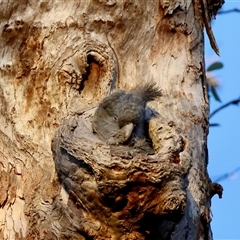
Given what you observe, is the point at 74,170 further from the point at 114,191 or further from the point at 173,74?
the point at 173,74

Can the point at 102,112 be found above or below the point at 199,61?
below

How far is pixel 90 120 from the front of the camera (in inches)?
57.2

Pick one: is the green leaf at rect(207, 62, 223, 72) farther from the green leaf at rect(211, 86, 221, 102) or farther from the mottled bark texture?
the mottled bark texture

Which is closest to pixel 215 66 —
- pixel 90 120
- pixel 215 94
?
pixel 215 94

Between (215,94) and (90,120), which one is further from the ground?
(215,94)

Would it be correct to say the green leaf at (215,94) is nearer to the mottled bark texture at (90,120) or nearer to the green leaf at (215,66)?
the green leaf at (215,66)

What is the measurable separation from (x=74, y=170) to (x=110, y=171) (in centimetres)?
11

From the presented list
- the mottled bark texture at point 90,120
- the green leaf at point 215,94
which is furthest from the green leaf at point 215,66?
the mottled bark texture at point 90,120

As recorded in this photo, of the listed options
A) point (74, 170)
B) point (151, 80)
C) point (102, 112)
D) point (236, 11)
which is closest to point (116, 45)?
point (151, 80)

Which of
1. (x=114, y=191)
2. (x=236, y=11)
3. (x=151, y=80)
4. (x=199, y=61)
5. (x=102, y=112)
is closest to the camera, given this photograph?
(x=114, y=191)

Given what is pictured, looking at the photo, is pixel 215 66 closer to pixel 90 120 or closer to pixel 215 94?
pixel 215 94

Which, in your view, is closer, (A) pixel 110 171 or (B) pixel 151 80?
(A) pixel 110 171

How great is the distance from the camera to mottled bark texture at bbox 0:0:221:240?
130 cm

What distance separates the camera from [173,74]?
1.75m
